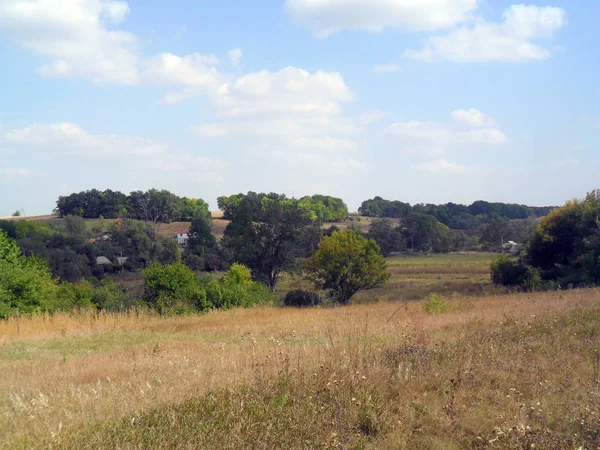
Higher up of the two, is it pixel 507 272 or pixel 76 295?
pixel 76 295

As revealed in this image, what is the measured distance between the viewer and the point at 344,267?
33219 millimetres

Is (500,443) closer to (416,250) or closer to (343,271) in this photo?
(343,271)

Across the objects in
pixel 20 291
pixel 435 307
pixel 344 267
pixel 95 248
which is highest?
pixel 20 291

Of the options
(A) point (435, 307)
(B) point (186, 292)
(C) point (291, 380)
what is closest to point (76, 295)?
(B) point (186, 292)

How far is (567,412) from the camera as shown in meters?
4.36

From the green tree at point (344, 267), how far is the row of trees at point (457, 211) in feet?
272

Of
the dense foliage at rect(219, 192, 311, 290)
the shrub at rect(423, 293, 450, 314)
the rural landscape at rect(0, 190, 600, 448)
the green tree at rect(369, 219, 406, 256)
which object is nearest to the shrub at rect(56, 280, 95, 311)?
the rural landscape at rect(0, 190, 600, 448)

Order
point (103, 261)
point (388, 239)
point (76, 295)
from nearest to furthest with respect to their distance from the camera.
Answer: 1. point (76, 295)
2. point (103, 261)
3. point (388, 239)

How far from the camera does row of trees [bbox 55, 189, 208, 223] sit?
280ft

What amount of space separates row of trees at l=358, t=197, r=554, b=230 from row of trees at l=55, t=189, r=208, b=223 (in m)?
54.3

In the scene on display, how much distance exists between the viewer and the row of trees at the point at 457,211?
376 feet

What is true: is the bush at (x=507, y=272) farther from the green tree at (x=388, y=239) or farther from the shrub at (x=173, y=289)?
the green tree at (x=388, y=239)

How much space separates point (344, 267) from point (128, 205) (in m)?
66.0

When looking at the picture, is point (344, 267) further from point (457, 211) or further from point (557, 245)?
point (457, 211)
